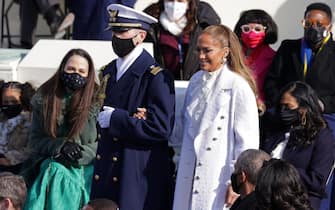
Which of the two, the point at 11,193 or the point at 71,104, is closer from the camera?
the point at 11,193

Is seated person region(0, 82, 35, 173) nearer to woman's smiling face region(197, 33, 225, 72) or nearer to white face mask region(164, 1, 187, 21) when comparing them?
white face mask region(164, 1, 187, 21)

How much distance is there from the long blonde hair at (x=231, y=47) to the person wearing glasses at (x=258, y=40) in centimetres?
123

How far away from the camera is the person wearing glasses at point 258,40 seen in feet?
24.3

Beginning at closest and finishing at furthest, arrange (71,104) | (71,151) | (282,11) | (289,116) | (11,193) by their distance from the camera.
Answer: (11,193) → (289,116) → (71,151) → (71,104) → (282,11)

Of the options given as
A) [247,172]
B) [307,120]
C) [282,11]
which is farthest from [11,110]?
[282,11]

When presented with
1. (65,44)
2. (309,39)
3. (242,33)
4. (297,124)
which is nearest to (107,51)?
(65,44)

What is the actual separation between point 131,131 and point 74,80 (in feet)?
2.32

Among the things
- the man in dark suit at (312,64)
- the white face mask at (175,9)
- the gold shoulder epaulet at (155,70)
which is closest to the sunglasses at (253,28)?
the man in dark suit at (312,64)

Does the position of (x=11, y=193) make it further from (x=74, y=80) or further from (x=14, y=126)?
(x=14, y=126)

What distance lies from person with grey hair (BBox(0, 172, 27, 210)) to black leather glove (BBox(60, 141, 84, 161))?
101 cm

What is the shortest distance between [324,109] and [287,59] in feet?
1.52

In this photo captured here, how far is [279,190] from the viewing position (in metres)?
4.64

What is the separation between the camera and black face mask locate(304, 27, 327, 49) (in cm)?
718

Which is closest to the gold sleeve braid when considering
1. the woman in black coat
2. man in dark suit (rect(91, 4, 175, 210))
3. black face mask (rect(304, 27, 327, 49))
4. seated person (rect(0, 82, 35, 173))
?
man in dark suit (rect(91, 4, 175, 210))
